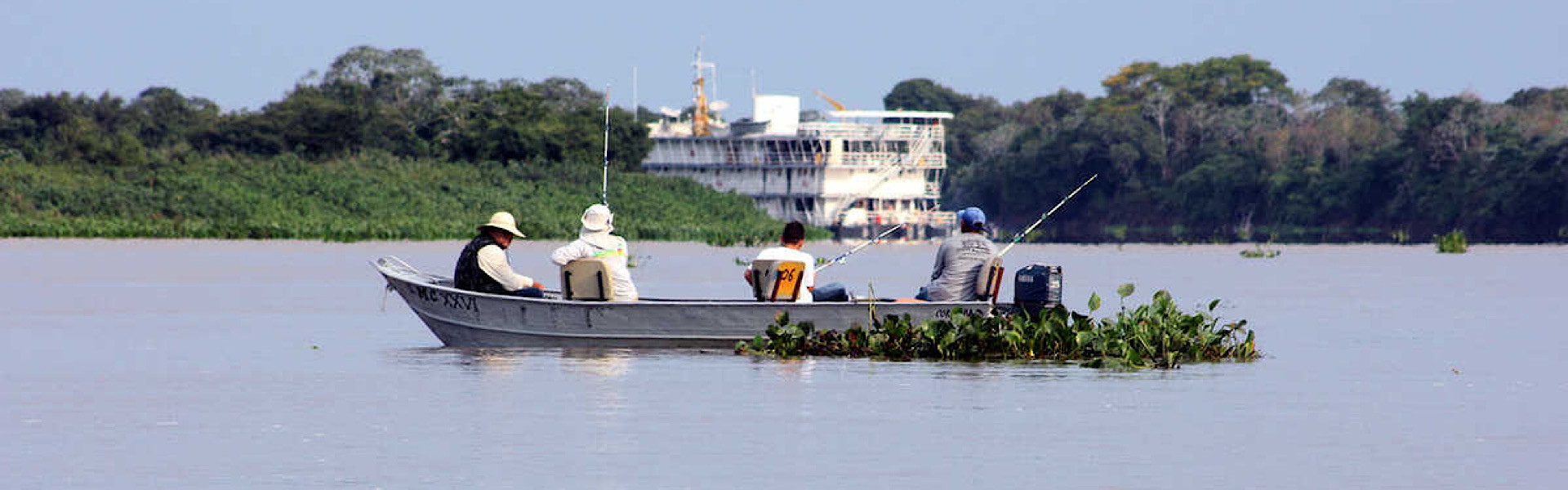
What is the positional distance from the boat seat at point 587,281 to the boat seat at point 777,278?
1351 mm

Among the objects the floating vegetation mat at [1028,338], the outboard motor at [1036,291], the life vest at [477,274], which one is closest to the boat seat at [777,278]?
the floating vegetation mat at [1028,338]

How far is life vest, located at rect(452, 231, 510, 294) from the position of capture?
21.1m

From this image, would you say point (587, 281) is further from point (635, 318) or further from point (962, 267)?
point (962, 267)

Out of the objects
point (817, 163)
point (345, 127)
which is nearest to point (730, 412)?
point (345, 127)

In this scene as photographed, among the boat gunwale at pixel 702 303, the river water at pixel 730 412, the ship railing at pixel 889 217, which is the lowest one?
the river water at pixel 730 412

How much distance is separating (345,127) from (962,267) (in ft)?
269

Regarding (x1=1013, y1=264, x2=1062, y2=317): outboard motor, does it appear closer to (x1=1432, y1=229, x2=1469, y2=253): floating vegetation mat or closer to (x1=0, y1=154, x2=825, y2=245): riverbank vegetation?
(x1=0, y1=154, x2=825, y2=245): riverbank vegetation

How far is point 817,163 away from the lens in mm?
125750

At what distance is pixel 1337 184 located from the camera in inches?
4245

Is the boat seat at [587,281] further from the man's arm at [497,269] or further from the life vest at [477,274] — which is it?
the life vest at [477,274]

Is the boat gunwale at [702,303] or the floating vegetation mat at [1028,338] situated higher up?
the boat gunwale at [702,303]

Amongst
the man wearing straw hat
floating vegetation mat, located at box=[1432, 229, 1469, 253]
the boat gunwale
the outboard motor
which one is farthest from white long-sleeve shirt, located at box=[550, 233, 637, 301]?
floating vegetation mat, located at box=[1432, 229, 1469, 253]

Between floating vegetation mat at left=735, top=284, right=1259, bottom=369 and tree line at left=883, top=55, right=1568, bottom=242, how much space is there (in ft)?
253

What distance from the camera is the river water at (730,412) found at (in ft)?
39.6
